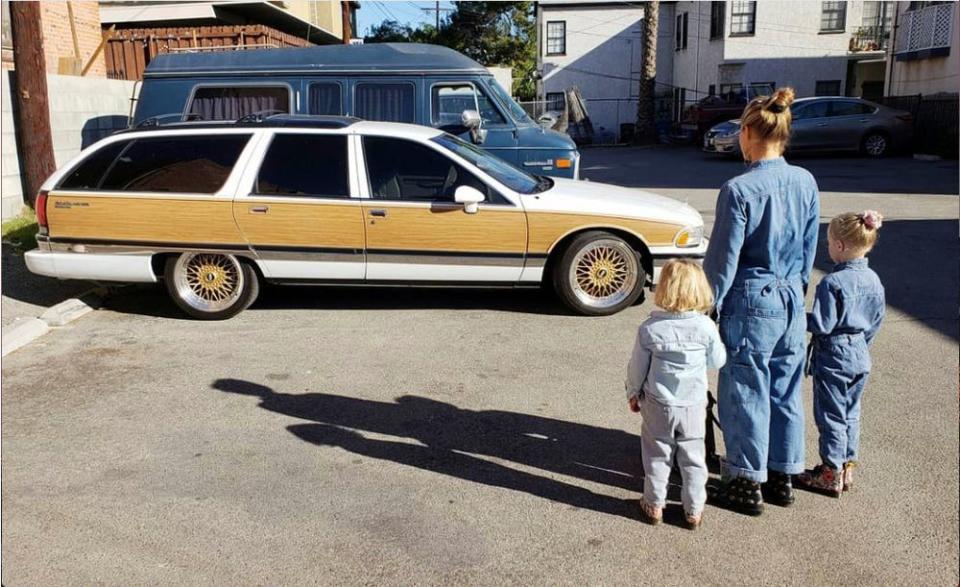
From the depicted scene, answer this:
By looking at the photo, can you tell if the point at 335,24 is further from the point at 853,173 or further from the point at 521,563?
the point at 521,563

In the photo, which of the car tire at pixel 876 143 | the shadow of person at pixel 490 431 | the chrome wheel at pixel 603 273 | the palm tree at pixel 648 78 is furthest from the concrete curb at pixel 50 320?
the palm tree at pixel 648 78

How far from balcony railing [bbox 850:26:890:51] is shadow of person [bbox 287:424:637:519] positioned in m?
31.6

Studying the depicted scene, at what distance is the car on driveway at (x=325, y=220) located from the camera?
6.82 m

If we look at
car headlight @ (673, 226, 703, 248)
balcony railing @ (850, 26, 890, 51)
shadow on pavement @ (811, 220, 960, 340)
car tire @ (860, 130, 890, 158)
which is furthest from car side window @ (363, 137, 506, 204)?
balcony railing @ (850, 26, 890, 51)

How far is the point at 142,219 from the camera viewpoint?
696 centimetres

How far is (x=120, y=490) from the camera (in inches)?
163

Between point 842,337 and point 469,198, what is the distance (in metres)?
3.55

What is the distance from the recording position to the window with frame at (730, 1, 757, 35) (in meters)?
31.2

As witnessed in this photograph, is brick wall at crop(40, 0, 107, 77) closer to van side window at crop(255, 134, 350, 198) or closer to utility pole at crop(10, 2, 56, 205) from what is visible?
utility pole at crop(10, 2, 56, 205)

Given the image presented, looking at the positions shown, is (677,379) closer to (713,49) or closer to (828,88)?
(828,88)

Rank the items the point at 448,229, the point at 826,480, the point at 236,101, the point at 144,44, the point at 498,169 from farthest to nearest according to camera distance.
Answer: the point at 144,44 → the point at 236,101 → the point at 498,169 → the point at 448,229 → the point at 826,480

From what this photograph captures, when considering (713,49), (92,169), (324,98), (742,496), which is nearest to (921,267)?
(742,496)

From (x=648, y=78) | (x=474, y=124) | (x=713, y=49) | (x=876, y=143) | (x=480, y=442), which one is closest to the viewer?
(x=480, y=442)

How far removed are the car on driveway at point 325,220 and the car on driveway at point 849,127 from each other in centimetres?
1590
